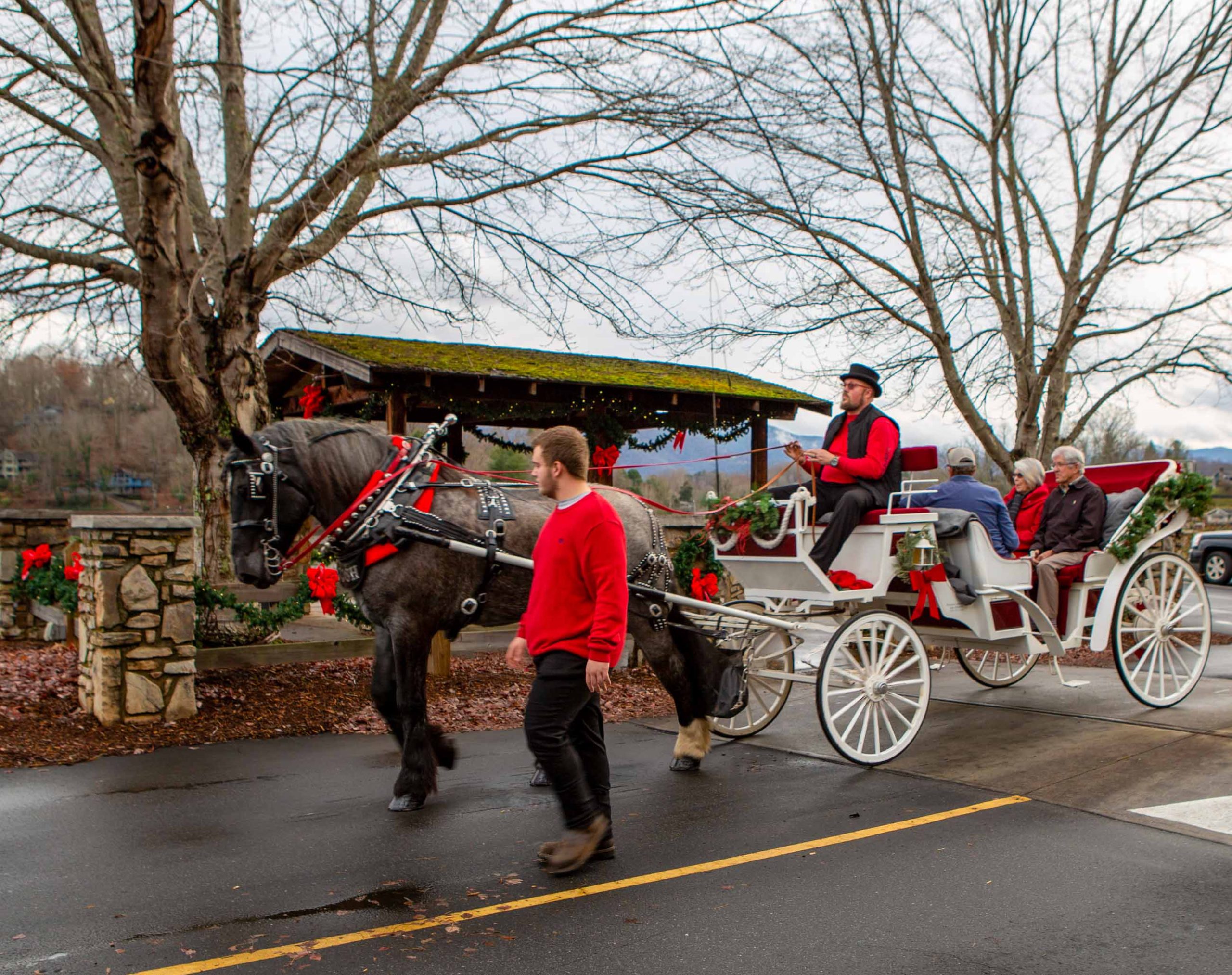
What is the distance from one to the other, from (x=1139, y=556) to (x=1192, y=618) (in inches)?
284

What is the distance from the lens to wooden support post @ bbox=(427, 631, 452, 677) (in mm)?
9000

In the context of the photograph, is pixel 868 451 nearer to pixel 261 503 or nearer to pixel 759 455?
pixel 261 503

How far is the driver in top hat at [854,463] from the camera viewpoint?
20.0 feet

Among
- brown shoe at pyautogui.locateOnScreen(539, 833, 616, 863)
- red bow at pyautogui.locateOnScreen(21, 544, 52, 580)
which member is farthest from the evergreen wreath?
red bow at pyautogui.locateOnScreen(21, 544, 52, 580)

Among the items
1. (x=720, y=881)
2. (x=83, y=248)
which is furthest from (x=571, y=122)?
(x=720, y=881)

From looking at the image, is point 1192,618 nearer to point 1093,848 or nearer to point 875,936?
point 1093,848

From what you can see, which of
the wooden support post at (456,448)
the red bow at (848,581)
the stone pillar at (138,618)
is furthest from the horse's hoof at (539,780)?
the wooden support post at (456,448)

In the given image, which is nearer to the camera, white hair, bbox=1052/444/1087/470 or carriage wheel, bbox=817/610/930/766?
carriage wheel, bbox=817/610/930/766

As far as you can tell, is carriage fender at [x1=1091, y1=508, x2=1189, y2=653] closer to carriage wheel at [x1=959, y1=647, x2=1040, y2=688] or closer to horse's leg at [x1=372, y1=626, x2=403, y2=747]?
carriage wheel at [x1=959, y1=647, x2=1040, y2=688]

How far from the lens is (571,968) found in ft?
11.0

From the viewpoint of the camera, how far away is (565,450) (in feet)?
13.9

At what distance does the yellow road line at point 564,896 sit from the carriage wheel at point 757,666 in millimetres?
1479

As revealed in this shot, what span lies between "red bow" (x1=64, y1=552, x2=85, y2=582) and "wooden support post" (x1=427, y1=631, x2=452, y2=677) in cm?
324

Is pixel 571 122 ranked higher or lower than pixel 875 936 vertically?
higher
